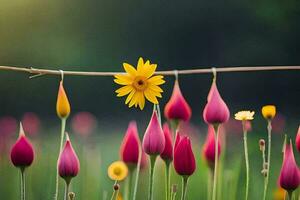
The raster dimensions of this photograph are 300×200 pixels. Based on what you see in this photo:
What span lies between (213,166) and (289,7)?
16.0 inches

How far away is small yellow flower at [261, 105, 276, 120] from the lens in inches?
57.6

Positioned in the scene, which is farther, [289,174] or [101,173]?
[101,173]

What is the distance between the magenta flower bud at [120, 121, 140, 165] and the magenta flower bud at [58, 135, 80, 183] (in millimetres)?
98

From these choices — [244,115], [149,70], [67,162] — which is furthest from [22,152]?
[244,115]

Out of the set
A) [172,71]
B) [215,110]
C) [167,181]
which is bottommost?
[167,181]

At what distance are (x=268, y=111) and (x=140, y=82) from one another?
287mm

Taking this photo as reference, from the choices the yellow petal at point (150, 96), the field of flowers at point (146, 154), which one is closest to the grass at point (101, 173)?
the field of flowers at point (146, 154)

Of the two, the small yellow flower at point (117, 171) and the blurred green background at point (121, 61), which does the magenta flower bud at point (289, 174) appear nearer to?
the blurred green background at point (121, 61)

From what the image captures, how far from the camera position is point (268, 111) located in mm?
1467

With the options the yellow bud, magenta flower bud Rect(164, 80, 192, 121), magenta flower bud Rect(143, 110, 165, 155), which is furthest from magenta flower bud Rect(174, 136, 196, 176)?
the yellow bud

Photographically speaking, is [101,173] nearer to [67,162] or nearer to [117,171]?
[117,171]

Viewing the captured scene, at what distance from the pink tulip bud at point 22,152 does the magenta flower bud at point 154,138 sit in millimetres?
222

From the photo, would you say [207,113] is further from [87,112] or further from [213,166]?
[87,112]

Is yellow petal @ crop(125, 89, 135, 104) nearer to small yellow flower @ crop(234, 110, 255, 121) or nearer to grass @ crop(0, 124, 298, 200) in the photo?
grass @ crop(0, 124, 298, 200)
